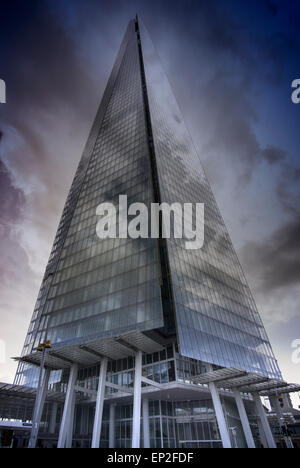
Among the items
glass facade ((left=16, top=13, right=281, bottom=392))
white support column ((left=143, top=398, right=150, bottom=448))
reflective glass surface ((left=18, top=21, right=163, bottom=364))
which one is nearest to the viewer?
white support column ((left=143, top=398, right=150, bottom=448))

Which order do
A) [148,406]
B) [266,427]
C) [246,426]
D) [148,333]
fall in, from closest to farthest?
[246,426]
[148,333]
[266,427]
[148,406]

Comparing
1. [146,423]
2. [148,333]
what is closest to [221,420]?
[146,423]

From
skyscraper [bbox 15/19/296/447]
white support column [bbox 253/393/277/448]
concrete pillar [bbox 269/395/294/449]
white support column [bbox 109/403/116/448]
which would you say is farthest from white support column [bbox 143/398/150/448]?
concrete pillar [bbox 269/395/294/449]

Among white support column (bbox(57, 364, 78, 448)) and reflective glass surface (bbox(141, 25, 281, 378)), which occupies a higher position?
reflective glass surface (bbox(141, 25, 281, 378))

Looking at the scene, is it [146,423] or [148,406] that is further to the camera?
[148,406]

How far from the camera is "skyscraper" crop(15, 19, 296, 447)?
123 feet

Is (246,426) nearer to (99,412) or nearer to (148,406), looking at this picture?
(148,406)

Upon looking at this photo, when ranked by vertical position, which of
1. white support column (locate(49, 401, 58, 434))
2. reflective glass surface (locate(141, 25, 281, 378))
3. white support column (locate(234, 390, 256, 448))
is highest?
reflective glass surface (locate(141, 25, 281, 378))

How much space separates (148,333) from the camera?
38938 millimetres

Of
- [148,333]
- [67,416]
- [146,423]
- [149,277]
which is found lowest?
[146,423]

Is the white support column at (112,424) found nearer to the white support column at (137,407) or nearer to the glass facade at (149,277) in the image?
the glass facade at (149,277)

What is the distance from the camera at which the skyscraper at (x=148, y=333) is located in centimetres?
3762

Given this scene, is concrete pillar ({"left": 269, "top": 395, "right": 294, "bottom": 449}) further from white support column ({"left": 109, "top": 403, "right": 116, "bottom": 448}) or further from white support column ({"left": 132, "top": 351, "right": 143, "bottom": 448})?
white support column ({"left": 109, "top": 403, "right": 116, "bottom": 448})

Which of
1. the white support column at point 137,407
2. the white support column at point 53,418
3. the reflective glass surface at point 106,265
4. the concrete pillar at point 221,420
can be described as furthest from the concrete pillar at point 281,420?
the white support column at point 53,418
